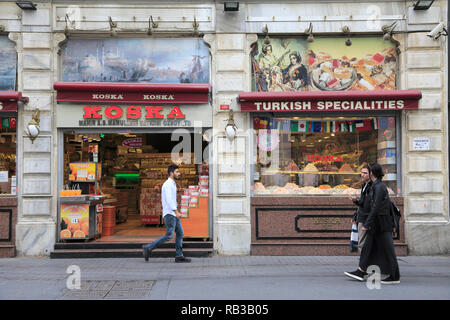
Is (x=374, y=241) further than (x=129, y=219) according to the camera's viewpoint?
No

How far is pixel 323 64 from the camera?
1028cm

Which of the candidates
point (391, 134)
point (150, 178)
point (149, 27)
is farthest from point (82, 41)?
point (391, 134)

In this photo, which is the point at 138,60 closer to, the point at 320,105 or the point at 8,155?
the point at 8,155

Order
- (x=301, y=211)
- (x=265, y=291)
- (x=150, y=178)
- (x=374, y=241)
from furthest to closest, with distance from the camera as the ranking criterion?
(x=150, y=178) → (x=301, y=211) → (x=374, y=241) → (x=265, y=291)

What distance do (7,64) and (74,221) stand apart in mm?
4001

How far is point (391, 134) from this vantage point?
400 inches

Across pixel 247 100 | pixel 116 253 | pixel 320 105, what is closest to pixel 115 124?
pixel 116 253

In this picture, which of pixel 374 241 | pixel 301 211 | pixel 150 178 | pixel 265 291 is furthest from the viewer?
pixel 150 178

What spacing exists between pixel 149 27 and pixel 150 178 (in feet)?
16.9

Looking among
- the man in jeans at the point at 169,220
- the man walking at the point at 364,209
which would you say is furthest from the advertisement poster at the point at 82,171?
the man walking at the point at 364,209

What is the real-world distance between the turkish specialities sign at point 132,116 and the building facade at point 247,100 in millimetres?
177

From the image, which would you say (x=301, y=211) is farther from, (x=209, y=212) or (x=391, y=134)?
(x=391, y=134)

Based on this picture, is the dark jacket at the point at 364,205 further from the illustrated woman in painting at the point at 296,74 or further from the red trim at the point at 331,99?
the illustrated woman in painting at the point at 296,74

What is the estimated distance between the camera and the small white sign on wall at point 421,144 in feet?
32.1
